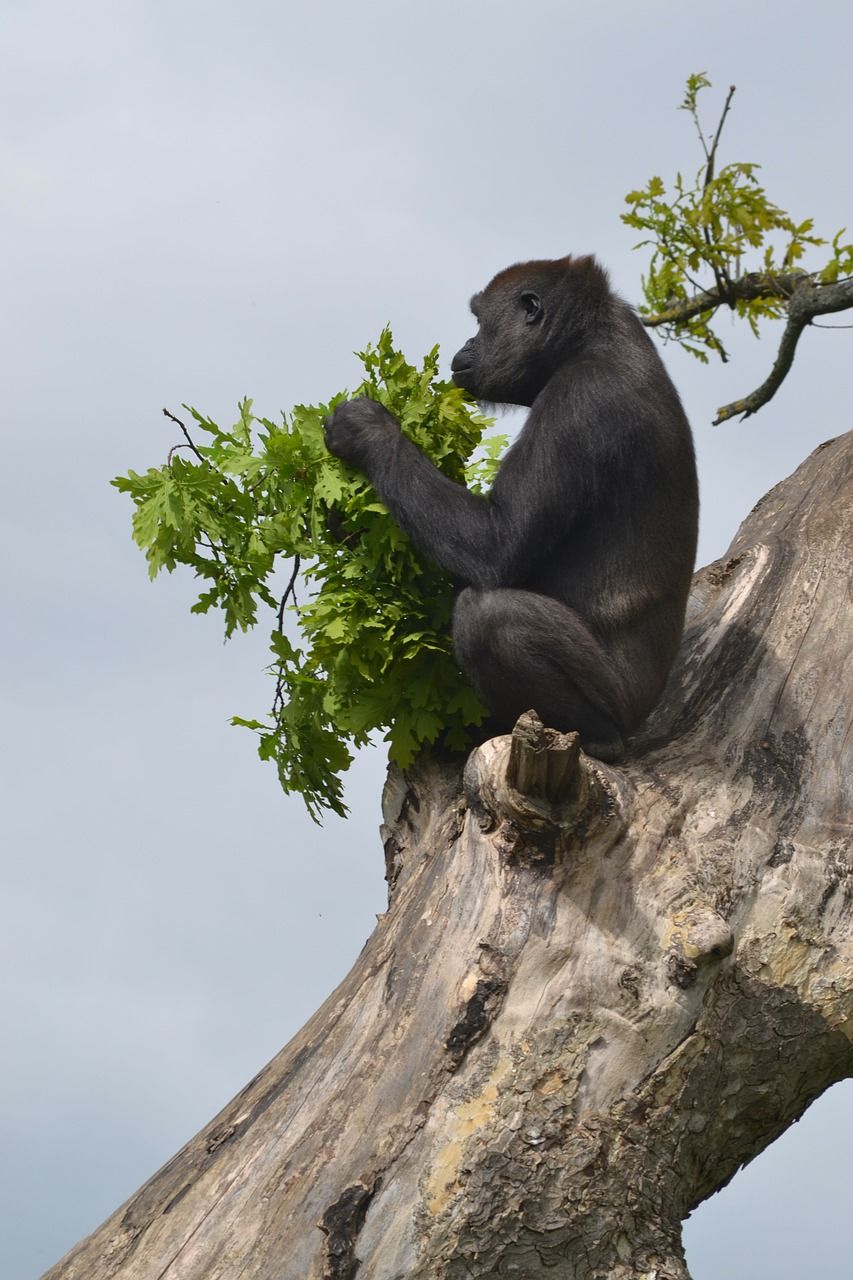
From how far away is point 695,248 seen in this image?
31.7ft

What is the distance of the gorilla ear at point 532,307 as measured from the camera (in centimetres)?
641

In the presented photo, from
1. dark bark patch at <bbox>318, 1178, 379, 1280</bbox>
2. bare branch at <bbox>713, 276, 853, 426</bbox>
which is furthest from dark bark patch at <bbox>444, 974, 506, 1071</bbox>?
bare branch at <bbox>713, 276, 853, 426</bbox>

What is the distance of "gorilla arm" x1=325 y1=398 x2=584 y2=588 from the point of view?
5.79 m

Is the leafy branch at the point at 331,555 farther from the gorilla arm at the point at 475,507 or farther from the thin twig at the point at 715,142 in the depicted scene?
the thin twig at the point at 715,142

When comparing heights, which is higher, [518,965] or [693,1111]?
[518,965]

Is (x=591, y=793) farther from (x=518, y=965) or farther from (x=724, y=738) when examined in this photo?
(x=724, y=738)

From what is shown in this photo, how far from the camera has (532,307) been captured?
6.45 meters

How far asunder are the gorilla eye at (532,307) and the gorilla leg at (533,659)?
1445 millimetres

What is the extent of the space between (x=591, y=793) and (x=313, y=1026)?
4.86 feet

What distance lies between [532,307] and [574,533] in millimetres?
1180

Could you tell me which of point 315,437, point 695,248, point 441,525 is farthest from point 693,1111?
point 695,248

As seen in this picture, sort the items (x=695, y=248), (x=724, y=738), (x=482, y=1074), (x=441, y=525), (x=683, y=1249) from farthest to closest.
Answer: (x=695, y=248) → (x=724, y=738) → (x=441, y=525) → (x=683, y=1249) → (x=482, y=1074)

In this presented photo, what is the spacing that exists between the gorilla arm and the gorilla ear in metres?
0.78

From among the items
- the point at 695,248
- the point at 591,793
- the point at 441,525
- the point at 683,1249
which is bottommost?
the point at 683,1249
